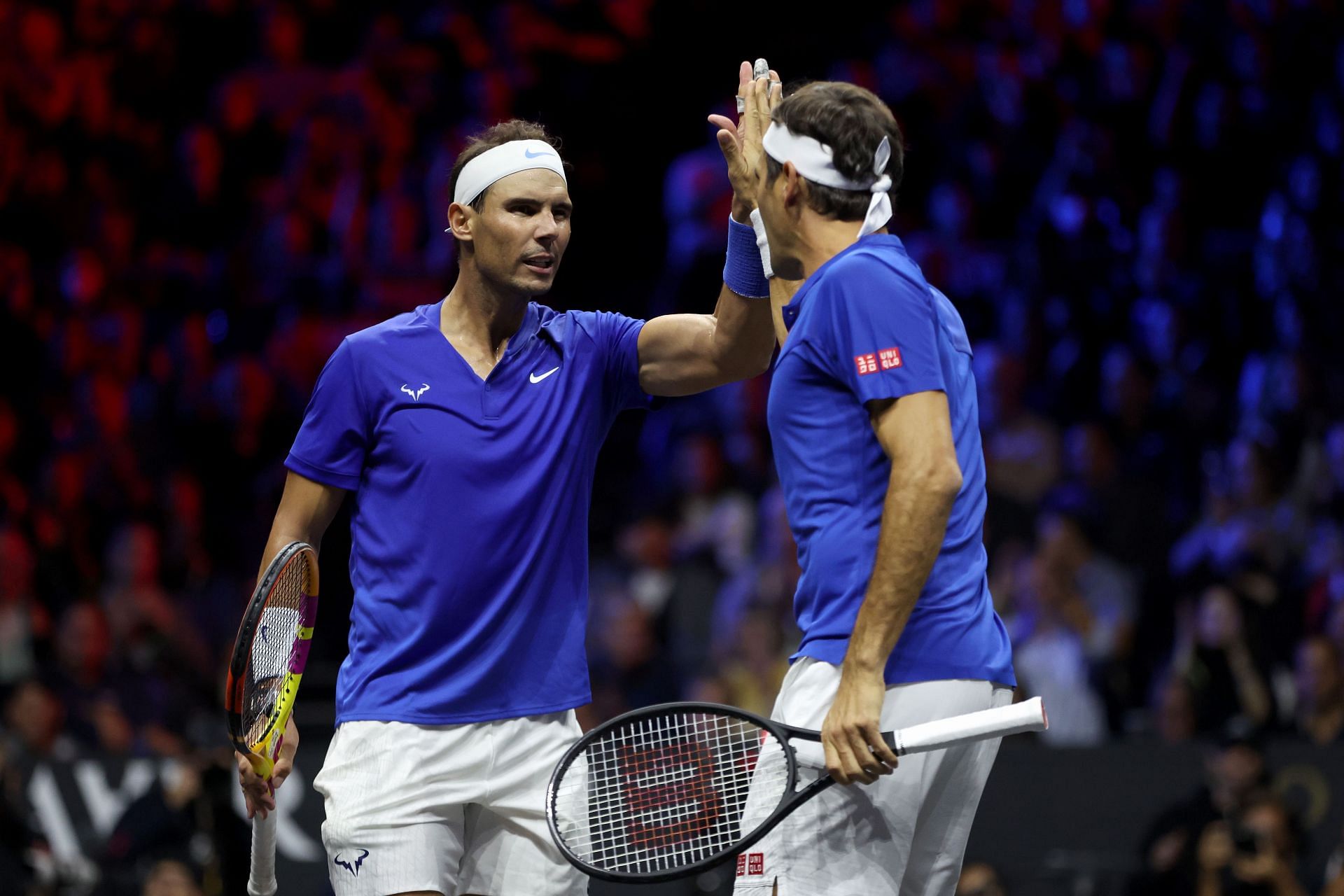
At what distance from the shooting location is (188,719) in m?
8.78

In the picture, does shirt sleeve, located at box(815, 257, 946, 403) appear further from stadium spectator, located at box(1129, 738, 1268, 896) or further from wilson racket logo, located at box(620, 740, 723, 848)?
stadium spectator, located at box(1129, 738, 1268, 896)

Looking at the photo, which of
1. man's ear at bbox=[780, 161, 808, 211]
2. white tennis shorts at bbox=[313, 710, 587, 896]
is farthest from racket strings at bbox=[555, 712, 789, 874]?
man's ear at bbox=[780, 161, 808, 211]

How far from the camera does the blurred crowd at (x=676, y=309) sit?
8086mm

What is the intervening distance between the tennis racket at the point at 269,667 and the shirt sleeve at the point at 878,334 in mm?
1322

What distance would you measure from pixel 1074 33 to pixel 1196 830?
589 cm

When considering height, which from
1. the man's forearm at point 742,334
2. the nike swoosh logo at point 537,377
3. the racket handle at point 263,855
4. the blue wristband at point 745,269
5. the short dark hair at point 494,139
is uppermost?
the short dark hair at point 494,139

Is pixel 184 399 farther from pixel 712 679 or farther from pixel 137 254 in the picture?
pixel 712 679

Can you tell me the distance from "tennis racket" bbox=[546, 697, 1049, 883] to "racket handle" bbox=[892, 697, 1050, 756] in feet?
0.65

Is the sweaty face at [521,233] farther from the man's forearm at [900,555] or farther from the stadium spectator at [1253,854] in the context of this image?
the stadium spectator at [1253,854]

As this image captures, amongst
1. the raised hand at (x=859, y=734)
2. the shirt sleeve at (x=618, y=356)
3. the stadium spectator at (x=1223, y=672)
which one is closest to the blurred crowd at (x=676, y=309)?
the stadium spectator at (x=1223, y=672)

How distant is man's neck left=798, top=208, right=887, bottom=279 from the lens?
3.33 meters

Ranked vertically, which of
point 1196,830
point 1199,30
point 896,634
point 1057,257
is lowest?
point 1196,830

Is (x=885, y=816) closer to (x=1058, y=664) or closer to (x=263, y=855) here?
(x=263, y=855)

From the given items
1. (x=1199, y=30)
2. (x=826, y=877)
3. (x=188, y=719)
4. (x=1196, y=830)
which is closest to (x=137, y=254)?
(x=188, y=719)
